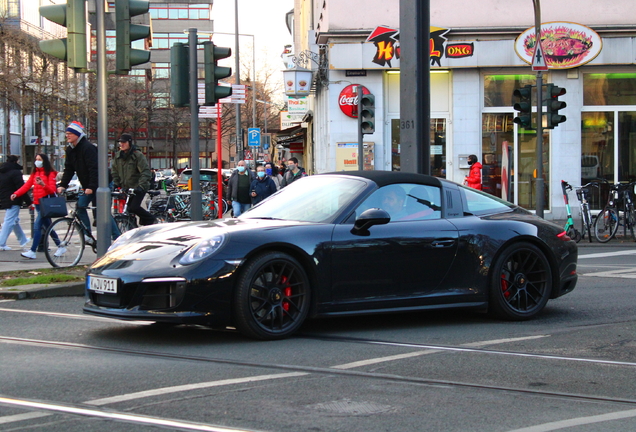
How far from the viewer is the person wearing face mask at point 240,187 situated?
18.8 meters

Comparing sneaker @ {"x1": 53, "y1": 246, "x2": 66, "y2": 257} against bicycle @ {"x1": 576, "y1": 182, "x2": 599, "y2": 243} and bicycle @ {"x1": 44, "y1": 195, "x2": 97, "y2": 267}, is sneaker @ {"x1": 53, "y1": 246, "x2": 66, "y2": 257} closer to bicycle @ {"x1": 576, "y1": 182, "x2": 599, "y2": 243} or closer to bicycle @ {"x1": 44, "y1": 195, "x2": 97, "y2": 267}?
bicycle @ {"x1": 44, "y1": 195, "x2": 97, "y2": 267}

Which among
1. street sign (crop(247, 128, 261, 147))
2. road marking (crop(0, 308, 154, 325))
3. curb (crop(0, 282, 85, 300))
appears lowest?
road marking (crop(0, 308, 154, 325))

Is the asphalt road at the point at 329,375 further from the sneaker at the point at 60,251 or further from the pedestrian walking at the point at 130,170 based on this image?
the pedestrian walking at the point at 130,170

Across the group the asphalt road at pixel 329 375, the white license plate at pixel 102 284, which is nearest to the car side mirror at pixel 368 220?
the asphalt road at pixel 329 375

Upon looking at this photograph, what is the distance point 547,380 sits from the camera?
16.8 ft

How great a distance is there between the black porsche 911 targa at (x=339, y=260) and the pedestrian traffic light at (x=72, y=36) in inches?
123

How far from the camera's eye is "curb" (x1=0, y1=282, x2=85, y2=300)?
852 centimetres

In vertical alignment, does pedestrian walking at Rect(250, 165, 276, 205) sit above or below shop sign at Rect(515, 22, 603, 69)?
below

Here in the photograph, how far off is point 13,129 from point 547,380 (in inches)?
2584


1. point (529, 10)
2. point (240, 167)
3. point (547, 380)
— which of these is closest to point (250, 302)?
point (547, 380)

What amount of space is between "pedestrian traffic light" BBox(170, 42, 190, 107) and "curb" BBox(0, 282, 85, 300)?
3344 mm

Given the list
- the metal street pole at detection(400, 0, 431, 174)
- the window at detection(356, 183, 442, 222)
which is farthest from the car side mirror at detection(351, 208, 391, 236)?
the metal street pole at detection(400, 0, 431, 174)

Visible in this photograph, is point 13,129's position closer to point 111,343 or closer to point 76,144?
point 76,144

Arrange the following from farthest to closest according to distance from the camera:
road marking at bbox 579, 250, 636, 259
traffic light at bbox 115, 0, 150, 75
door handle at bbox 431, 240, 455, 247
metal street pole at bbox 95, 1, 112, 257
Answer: road marking at bbox 579, 250, 636, 259, metal street pole at bbox 95, 1, 112, 257, traffic light at bbox 115, 0, 150, 75, door handle at bbox 431, 240, 455, 247
